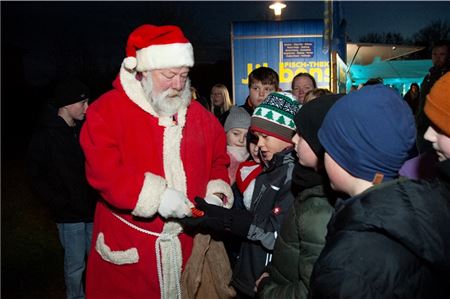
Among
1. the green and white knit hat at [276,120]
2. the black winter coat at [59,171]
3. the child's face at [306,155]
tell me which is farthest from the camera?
the black winter coat at [59,171]

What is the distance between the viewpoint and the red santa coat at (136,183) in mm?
2250

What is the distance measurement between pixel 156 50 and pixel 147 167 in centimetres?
67

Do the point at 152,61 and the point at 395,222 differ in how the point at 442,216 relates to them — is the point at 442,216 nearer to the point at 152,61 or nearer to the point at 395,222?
the point at 395,222

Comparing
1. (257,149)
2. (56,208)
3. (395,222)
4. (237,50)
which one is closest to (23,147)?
(237,50)

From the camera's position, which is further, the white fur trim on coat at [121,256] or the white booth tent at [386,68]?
the white booth tent at [386,68]

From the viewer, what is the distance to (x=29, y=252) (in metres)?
5.64

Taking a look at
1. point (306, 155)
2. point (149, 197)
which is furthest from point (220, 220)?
point (306, 155)

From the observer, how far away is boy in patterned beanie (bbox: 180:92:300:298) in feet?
7.70

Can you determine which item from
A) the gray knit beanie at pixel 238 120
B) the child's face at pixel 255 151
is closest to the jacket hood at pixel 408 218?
the child's face at pixel 255 151

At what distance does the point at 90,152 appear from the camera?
7.38 feet

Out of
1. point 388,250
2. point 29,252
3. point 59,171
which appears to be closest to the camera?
point 388,250

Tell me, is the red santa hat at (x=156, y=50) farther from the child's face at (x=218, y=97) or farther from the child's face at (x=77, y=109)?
the child's face at (x=218, y=97)

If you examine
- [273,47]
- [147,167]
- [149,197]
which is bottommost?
[149,197]

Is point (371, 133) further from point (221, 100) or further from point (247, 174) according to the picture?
point (221, 100)
